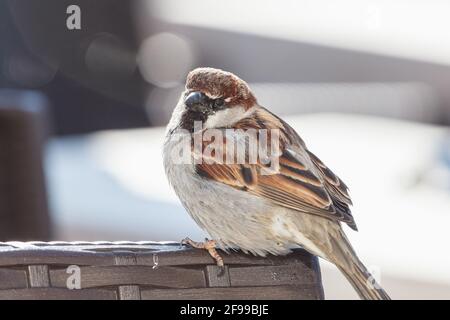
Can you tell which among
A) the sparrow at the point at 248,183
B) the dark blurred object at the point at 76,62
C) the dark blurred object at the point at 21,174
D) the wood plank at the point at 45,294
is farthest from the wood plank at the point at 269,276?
the dark blurred object at the point at 76,62

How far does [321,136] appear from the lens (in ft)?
13.9

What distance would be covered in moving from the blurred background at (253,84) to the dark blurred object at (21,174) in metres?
0.83

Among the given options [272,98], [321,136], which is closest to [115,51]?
[272,98]

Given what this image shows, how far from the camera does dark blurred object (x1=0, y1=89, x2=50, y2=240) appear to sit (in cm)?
268

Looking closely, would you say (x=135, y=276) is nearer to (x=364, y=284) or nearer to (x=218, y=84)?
(x=364, y=284)

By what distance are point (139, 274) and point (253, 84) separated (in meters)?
3.47

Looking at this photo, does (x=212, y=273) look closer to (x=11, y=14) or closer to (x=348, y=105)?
(x=11, y=14)

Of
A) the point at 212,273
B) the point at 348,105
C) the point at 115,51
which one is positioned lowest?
the point at 212,273

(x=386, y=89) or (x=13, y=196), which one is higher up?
(x=386, y=89)

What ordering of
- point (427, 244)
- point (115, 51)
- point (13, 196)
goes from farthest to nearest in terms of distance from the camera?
1. point (115, 51)
2. point (427, 244)
3. point (13, 196)

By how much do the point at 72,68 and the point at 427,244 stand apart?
1.83 metres

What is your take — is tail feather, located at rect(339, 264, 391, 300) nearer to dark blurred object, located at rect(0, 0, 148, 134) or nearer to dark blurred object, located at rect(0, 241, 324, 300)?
dark blurred object, located at rect(0, 241, 324, 300)
